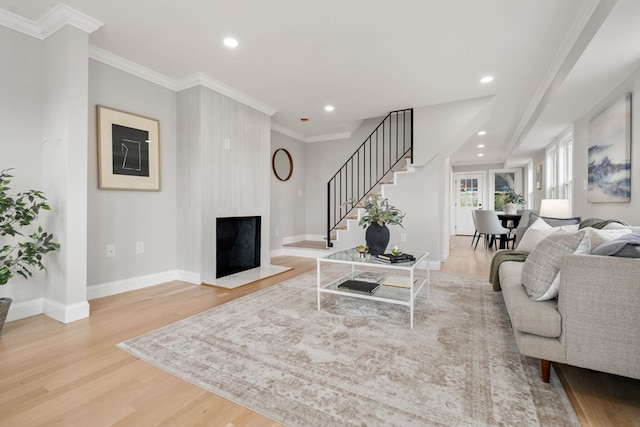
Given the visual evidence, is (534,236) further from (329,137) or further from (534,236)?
(329,137)

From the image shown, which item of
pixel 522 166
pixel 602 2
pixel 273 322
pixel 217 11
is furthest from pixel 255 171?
pixel 522 166

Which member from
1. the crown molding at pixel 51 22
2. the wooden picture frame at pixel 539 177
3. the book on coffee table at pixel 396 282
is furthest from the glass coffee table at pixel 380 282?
the wooden picture frame at pixel 539 177

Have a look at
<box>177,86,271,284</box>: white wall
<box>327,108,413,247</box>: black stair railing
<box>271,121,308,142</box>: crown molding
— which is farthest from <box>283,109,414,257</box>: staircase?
<box>177,86,271,284</box>: white wall

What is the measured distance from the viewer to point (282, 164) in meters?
5.93

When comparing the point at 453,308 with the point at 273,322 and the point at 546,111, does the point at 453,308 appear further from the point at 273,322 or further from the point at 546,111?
the point at 546,111

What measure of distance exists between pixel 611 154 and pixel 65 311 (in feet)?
17.4

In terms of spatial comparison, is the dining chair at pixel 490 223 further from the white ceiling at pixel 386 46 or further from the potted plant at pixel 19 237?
the potted plant at pixel 19 237

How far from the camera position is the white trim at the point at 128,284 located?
301 centimetres

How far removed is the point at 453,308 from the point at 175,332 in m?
2.38

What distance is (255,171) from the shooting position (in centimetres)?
439

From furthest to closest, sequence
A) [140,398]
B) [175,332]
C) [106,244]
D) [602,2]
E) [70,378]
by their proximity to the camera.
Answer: [106,244]
[175,332]
[602,2]
[70,378]
[140,398]

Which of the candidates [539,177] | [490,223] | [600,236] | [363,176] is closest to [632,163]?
[600,236]

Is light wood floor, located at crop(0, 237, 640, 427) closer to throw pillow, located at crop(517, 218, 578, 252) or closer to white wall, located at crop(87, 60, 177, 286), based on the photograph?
white wall, located at crop(87, 60, 177, 286)

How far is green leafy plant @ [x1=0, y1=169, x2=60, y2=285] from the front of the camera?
84.0 inches
